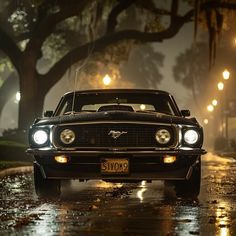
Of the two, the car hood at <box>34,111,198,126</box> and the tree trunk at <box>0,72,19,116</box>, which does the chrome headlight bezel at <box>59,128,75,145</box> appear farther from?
the tree trunk at <box>0,72,19,116</box>

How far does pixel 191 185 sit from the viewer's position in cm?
1057

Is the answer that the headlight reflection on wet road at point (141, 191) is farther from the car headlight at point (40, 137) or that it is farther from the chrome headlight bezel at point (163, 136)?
the car headlight at point (40, 137)

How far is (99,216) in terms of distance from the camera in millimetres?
8438

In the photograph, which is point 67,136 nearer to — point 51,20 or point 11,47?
point 51,20

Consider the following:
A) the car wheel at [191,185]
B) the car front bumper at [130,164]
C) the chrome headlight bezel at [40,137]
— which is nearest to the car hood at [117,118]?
the chrome headlight bezel at [40,137]

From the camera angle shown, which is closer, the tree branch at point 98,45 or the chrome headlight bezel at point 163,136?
the chrome headlight bezel at point 163,136

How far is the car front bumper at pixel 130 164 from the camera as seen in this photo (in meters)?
9.95

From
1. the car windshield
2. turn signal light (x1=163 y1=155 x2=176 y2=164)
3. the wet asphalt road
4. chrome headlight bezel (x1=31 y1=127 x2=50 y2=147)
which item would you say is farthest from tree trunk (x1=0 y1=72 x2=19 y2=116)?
turn signal light (x1=163 y1=155 x2=176 y2=164)

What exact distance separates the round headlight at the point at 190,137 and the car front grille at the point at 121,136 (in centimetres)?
18

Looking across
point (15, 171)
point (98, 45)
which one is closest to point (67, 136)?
point (15, 171)

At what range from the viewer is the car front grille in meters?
10.1

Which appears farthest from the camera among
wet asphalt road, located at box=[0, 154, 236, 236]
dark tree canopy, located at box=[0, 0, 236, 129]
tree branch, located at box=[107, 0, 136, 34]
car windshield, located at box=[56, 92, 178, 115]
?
tree branch, located at box=[107, 0, 136, 34]

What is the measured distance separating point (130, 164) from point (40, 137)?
131 centimetres

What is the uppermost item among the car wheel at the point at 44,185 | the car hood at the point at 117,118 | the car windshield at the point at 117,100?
the car windshield at the point at 117,100
